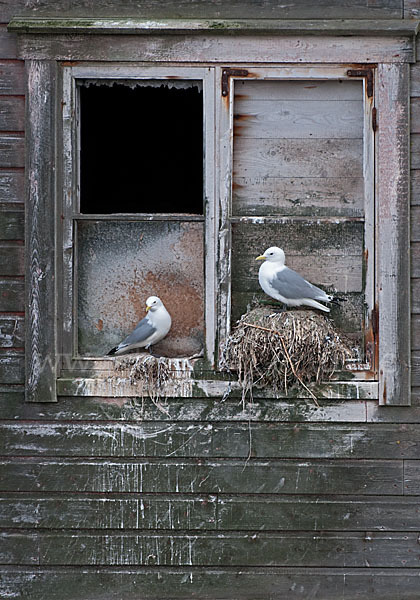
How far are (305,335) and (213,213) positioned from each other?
0.78 m

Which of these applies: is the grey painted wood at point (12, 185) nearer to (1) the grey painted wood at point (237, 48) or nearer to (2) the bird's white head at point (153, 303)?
(1) the grey painted wood at point (237, 48)

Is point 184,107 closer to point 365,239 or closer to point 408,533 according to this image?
point 365,239

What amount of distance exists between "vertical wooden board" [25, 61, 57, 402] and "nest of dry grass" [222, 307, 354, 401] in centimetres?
92

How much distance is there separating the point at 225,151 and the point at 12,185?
1110 millimetres

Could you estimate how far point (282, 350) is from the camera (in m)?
3.42

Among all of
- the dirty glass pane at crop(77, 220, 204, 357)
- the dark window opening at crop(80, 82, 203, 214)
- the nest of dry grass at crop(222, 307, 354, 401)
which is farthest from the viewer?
the dark window opening at crop(80, 82, 203, 214)

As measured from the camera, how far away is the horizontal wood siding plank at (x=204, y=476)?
354 cm

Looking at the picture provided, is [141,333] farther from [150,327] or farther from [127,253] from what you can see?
[127,253]

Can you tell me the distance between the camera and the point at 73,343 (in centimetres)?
360

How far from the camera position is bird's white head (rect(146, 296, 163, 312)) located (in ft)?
11.5

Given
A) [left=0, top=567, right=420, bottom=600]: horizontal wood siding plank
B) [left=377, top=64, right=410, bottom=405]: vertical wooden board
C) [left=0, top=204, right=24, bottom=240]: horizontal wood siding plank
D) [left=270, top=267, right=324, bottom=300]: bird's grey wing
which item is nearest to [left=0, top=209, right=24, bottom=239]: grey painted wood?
[left=0, top=204, right=24, bottom=240]: horizontal wood siding plank

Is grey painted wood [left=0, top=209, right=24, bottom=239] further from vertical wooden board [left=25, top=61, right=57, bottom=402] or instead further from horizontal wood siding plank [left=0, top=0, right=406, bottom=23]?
horizontal wood siding plank [left=0, top=0, right=406, bottom=23]

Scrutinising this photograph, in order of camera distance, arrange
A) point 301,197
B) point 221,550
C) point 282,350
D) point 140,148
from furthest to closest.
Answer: point 140,148
point 301,197
point 221,550
point 282,350

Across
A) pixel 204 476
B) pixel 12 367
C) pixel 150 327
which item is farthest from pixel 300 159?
pixel 12 367
